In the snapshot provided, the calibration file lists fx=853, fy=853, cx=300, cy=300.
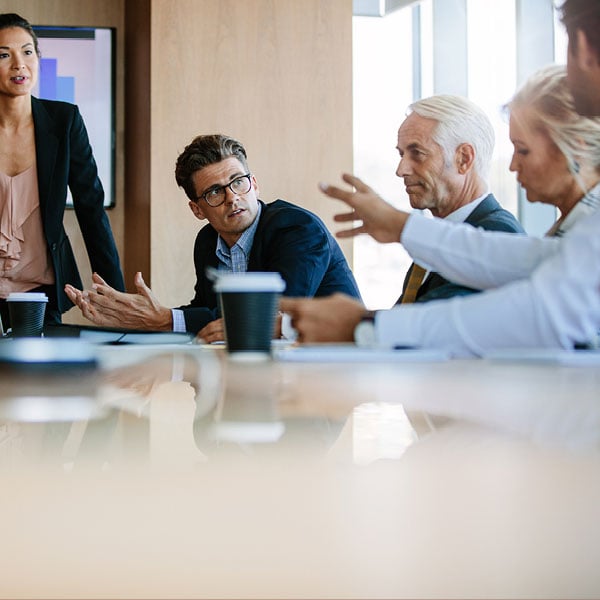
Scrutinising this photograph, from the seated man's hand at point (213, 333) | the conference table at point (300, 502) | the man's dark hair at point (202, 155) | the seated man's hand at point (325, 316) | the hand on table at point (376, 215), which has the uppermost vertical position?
the man's dark hair at point (202, 155)

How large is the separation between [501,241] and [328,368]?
440 millimetres

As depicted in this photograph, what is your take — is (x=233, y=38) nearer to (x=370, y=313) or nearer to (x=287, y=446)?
(x=370, y=313)

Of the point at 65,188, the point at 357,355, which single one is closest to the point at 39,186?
the point at 65,188

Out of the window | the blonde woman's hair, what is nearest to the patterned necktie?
the blonde woman's hair

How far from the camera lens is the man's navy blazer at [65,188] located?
286 cm

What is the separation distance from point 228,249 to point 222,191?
186 mm

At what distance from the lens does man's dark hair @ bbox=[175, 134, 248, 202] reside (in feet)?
8.34

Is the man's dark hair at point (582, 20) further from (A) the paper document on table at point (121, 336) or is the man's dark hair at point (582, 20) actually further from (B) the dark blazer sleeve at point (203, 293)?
(B) the dark blazer sleeve at point (203, 293)

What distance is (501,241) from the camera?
1.13 m

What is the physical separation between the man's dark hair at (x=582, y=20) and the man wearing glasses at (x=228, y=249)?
0.98 m

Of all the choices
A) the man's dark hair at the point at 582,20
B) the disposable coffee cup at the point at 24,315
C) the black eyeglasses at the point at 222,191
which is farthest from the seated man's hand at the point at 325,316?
the black eyeglasses at the point at 222,191

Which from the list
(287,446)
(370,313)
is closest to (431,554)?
(287,446)

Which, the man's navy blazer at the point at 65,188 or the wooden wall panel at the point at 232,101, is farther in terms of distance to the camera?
the wooden wall panel at the point at 232,101

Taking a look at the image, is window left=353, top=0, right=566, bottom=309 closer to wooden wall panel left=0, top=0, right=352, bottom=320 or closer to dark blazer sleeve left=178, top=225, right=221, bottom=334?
wooden wall panel left=0, top=0, right=352, bottom=320
